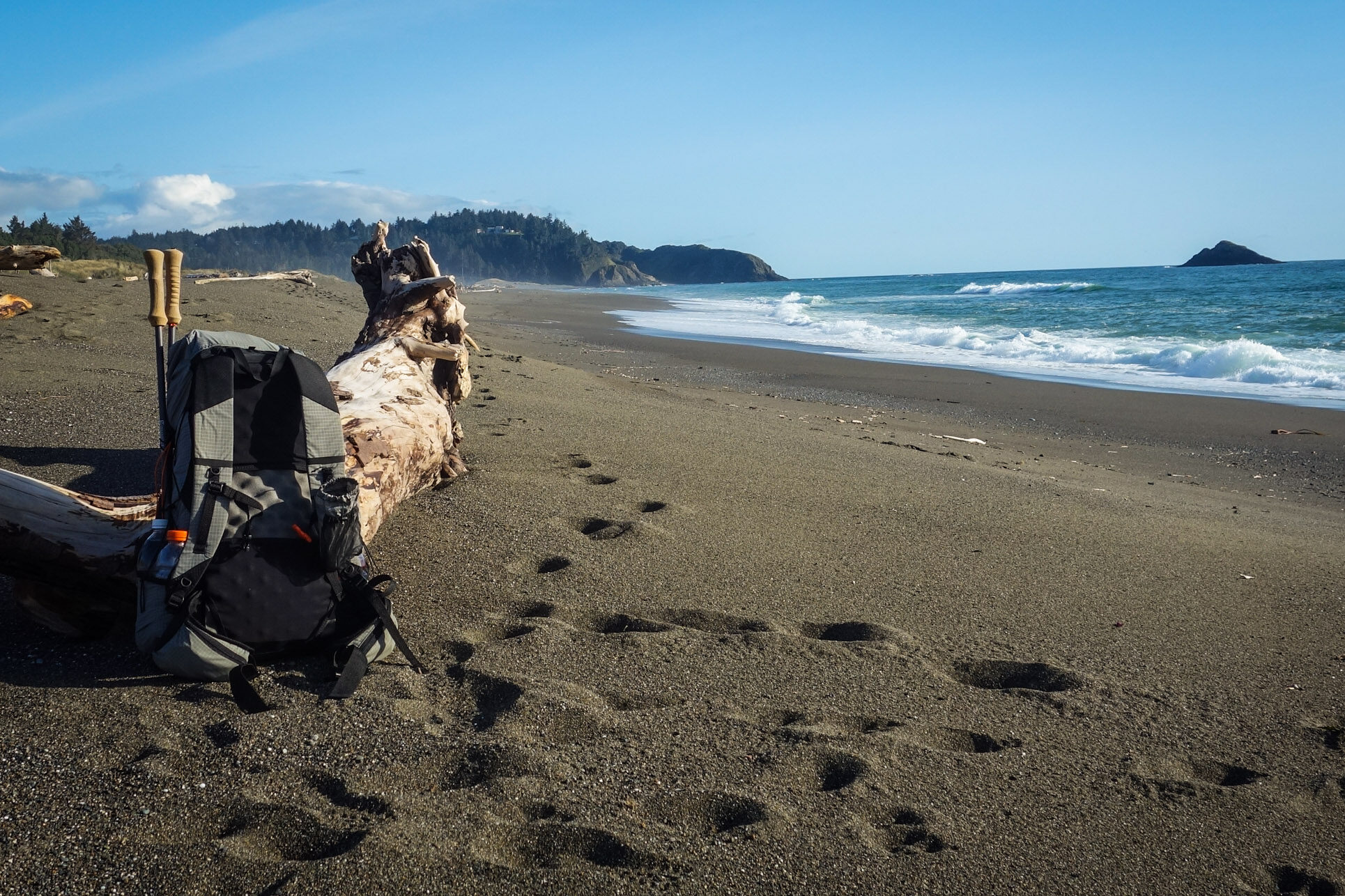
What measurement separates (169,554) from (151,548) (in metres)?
0.07

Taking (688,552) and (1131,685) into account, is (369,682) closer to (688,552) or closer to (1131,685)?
(688,552)

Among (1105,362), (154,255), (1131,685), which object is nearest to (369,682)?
(154,255)

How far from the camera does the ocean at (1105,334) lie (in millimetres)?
11547

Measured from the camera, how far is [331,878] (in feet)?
5.82

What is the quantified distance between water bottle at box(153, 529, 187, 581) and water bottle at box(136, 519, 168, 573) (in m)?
0.01

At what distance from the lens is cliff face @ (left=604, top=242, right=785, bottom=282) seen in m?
134

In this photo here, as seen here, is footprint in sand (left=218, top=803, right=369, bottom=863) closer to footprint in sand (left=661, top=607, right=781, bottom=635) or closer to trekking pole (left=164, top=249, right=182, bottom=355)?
footprint in sand (left=661, top=607, right=781, bottom=635)

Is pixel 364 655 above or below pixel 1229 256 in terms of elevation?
below

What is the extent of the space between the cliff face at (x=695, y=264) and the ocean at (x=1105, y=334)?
330ft

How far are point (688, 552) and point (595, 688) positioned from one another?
1.23 m

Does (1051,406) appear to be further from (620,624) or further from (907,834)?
(907,834)

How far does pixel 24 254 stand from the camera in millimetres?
9148

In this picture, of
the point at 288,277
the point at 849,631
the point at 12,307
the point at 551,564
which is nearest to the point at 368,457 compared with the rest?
the point at 551,564

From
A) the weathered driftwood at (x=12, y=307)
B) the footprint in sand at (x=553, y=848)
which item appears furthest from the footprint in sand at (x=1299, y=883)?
the weathered driftwood at (x=12, y=307)
